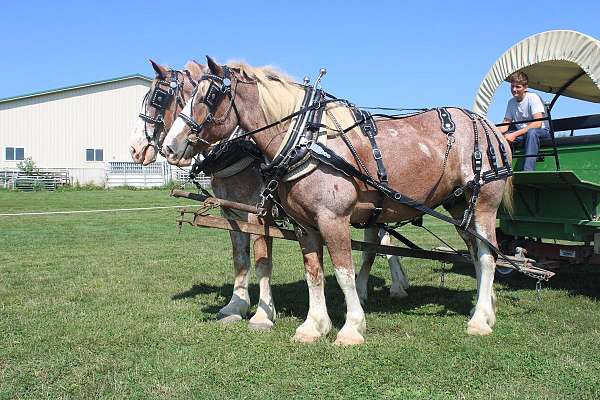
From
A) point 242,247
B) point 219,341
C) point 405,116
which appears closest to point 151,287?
point 242,247

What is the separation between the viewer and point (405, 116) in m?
5.61

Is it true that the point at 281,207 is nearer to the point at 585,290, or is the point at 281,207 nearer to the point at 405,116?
the point at 405,116

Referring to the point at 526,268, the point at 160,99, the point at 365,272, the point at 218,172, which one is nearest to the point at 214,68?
the point at 160,99

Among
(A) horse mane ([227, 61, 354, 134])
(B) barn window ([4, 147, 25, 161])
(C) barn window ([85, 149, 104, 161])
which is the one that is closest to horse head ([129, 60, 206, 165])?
(A) horse mane ([227, 61, 354, 134])

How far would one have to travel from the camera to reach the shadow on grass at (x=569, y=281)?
732 centimetres

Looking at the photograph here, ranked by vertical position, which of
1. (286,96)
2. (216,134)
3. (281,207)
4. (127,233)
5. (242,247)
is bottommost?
(127,233)

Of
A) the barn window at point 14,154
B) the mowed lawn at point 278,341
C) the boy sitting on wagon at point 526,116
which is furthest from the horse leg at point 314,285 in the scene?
the barn window at point 14,154

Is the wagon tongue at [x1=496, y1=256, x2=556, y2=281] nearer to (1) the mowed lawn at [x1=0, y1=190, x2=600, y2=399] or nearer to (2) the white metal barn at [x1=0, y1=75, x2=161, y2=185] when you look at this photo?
(1) the mowed lawn at [x1=0, y1=190, x2=600, y2=399]

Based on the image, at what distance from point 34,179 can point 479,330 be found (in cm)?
3534

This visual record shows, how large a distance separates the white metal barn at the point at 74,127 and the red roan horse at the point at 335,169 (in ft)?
120

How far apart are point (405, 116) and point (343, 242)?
1.45m

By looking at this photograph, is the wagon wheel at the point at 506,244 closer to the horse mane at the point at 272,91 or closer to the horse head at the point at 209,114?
the horse mane at the point at 272,91

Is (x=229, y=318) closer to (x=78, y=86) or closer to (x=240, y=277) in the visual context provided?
(x=240, y=277)

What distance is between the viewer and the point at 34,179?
118 ft
